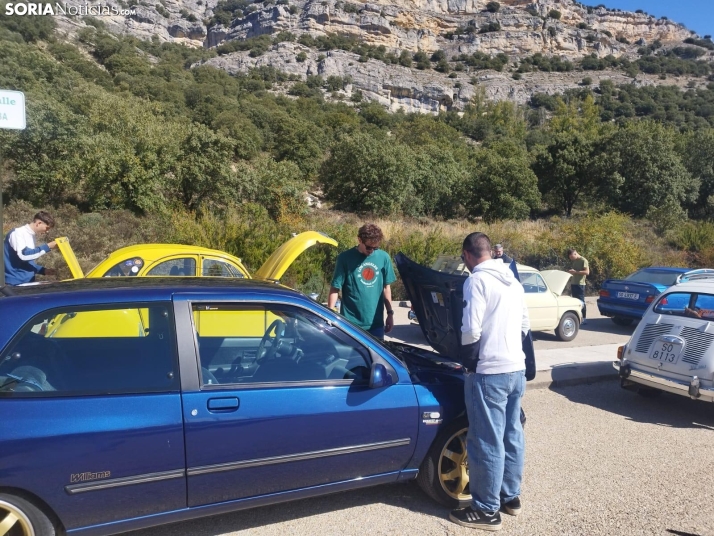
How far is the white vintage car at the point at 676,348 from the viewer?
5.84 metres

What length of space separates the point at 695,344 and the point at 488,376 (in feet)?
12.4

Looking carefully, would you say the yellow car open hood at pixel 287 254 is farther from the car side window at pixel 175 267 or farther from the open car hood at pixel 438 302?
the open car hood at pixel 438 302

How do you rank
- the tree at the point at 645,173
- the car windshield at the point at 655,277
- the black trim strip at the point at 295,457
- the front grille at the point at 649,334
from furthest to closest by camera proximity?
the tree at the point at 645,173
the car windshield at the point at 655,277
the front grille at the point at 649,334
the black trim strip at the point at 295,457

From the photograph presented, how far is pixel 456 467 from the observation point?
394 centimetres

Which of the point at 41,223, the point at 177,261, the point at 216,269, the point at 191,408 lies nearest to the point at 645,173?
the point at 216,269

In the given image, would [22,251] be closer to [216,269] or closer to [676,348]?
[216,269]

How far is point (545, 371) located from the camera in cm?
773

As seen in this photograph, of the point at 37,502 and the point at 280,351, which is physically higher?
the point at 280,351

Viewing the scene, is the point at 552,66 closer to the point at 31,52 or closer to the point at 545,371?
the point at 31,52

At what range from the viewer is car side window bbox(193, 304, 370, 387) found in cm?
343

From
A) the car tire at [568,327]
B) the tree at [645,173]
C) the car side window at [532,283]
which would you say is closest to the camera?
the car side window at [532,283]

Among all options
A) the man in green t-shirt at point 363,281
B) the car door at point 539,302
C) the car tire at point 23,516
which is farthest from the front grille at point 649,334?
the car tire at point 23,516

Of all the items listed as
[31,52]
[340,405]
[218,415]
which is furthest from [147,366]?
[31,52]

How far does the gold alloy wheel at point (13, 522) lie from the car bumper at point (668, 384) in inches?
235
